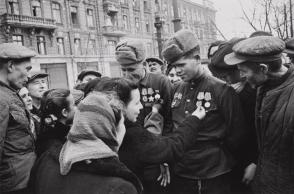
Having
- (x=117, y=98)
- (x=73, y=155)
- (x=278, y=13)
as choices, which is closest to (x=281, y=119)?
(x=117, y=98)

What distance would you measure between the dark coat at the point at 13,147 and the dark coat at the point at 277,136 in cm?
185

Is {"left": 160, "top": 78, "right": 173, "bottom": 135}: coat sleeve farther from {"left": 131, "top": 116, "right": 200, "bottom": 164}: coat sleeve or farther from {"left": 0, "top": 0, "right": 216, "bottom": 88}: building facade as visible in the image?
{"left": 0, "top": 0, "right": 216, "bottom": 88}: building facade

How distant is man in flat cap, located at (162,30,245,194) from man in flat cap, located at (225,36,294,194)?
0.26 m

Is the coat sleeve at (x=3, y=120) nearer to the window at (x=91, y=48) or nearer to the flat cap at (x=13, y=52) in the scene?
the flat cap at (x=13, y=52)

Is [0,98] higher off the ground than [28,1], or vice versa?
[28,1]

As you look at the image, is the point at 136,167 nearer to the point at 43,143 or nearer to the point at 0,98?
the point at 43,143

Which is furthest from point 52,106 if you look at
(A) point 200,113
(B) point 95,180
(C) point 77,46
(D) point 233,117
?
(C) point 77,46

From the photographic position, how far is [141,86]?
129 inches

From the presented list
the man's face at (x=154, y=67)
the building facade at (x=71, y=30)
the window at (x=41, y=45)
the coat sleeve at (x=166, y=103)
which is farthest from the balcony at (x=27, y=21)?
the coat sleeve at (x=166, y=103)

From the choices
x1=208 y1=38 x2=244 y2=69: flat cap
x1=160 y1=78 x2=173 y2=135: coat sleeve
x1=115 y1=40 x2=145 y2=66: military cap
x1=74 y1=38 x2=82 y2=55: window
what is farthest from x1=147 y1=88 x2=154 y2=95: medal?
x1=74 y1=38 x2=82 y2=55: window

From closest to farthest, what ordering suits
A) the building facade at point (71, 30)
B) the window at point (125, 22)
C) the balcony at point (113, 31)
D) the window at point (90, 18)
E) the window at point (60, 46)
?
the building facade at point (71, 30) < the window at point (60, 46) < the window at point (90, 18) < the balcony at point (113, 31) < the window at point (125, 22)

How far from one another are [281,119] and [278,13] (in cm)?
926

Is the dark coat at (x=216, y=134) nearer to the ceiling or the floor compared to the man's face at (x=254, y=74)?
nearer to the floor

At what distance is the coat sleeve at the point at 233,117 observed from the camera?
229 cm
